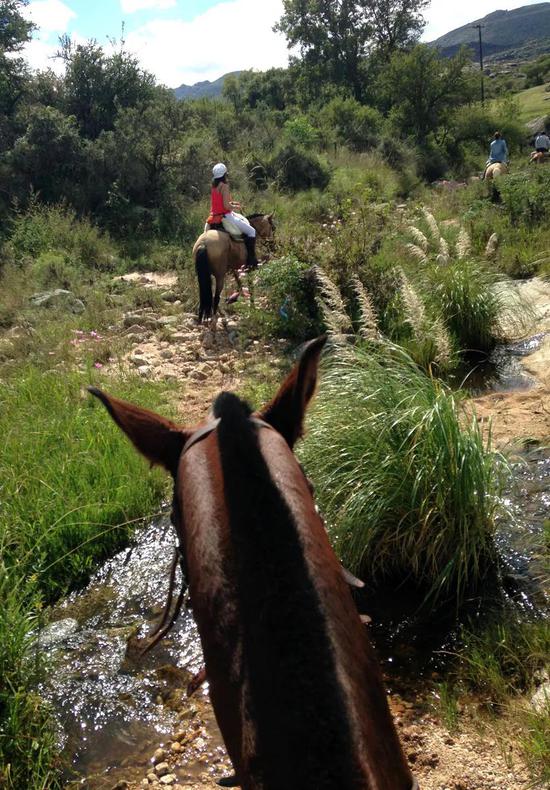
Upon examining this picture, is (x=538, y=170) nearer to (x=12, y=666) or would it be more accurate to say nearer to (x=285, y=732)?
(x=12, y=666)

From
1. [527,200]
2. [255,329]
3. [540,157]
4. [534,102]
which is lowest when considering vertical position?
[255,329]

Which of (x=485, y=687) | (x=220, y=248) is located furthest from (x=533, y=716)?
(x=220, y=248)

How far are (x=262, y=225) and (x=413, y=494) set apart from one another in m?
8.73

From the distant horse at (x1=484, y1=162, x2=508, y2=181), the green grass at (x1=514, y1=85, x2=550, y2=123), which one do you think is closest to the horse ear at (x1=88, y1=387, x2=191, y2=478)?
the distant horse at (x1=484, y1=162, x2=508, y2=181)

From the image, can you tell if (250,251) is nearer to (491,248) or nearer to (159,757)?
(491,248)

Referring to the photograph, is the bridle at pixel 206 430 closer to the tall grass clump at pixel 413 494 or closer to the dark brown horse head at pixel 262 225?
the tall grass clump at pixel 413 494

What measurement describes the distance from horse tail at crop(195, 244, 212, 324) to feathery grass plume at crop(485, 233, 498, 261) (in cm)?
438

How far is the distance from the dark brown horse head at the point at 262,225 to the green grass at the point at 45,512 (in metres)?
5.90

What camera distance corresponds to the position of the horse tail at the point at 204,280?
384 inches

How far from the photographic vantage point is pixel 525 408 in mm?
6500

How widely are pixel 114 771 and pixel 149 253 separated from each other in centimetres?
1155

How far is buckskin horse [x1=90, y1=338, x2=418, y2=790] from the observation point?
3.29ft

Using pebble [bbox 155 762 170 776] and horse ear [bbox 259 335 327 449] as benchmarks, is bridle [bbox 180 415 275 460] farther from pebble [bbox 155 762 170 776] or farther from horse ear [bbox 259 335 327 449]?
pebble [bbox 155 762 170 776]

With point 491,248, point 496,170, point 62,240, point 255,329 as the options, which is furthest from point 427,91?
point 255,329
